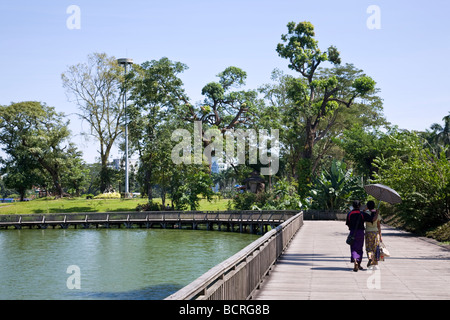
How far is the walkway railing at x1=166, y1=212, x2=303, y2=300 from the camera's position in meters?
6.58

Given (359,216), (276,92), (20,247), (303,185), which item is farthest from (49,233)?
(359,216)

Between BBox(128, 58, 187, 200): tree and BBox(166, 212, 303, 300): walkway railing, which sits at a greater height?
BBox(128, 58, 187, 200): tree

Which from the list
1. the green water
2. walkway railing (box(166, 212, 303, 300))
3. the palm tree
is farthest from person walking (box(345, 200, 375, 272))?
the palm tree

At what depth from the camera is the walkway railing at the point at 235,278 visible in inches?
259

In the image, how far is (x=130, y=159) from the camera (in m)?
75.6

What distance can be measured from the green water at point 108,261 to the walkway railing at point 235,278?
9.11 metres

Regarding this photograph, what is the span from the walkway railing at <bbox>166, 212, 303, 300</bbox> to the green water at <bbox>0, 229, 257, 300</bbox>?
29.9 ft

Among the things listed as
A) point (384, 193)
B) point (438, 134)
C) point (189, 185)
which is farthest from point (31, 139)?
point (384, 193)

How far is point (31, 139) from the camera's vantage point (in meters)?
75.6

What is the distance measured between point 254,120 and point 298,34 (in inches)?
545

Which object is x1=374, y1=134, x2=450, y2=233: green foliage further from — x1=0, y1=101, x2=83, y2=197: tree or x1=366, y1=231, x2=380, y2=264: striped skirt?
x1=0, y1=101, x2=83, y2=197: tree

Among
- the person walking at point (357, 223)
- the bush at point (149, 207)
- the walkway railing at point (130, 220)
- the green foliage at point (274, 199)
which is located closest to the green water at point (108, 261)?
the walkway railing at point (130, 220)

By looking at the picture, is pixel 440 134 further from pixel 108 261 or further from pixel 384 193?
pixel 384 193

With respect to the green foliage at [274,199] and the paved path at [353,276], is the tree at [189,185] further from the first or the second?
the paved path at [353,276]
